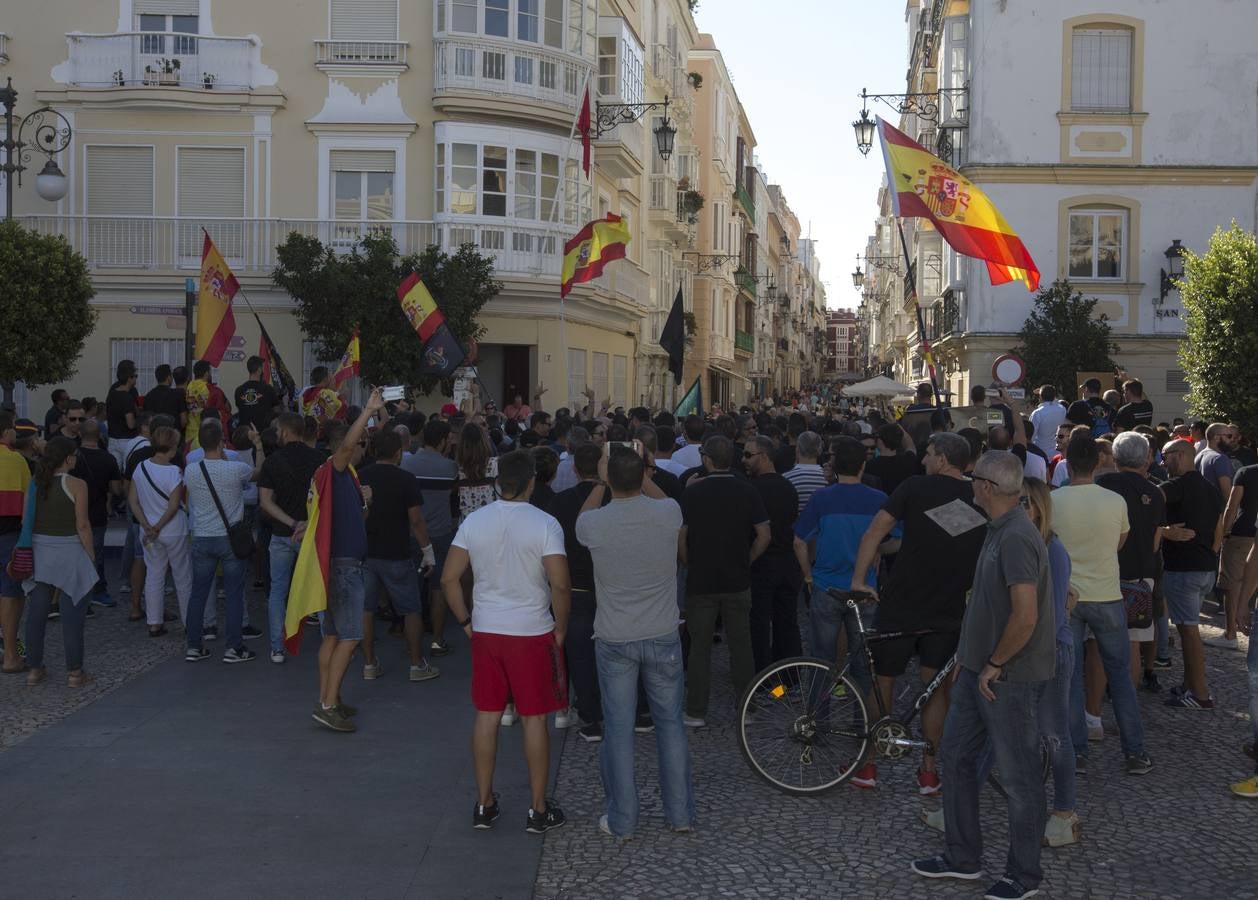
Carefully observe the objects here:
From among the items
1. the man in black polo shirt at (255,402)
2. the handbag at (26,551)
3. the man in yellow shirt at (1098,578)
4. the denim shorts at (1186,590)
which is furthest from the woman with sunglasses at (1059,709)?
the man in black polo shirt at (255,402)

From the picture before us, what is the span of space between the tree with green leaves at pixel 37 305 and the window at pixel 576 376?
10725 mm

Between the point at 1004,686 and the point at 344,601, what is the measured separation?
14.3 feet

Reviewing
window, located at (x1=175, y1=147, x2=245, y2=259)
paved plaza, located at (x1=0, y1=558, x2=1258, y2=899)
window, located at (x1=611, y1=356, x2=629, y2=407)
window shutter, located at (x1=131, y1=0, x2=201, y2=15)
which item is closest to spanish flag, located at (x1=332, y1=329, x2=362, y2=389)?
paved plaza, located at (x1=0, y1=558, x2=1258, y2=899)

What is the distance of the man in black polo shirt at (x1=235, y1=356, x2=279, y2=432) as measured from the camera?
14.9 meters

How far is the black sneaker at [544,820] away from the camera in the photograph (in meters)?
6.15

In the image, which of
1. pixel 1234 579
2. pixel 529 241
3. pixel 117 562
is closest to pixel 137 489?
pixel 117 562

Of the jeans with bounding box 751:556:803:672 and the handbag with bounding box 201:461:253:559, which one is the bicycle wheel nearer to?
the jeans with bounding box 751:556:803:672

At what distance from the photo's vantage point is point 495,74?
2444 cm

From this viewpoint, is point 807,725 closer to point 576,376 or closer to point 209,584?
point 209,584

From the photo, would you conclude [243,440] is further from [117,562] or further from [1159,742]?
[1159,742]

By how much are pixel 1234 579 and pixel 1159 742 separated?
13.3 feet

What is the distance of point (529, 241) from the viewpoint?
973 inches

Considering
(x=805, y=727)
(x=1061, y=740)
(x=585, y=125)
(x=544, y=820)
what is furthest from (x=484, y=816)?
(x=585, y=125)

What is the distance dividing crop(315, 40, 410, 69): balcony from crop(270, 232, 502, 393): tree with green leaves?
3922 millimetres
